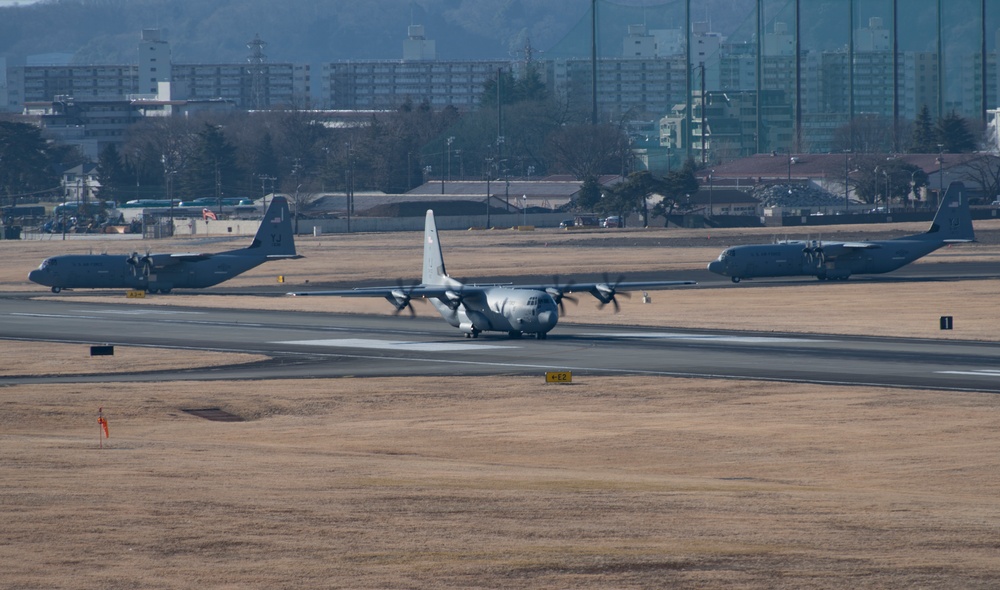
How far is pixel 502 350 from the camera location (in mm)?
60156

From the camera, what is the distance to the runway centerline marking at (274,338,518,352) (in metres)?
61.2

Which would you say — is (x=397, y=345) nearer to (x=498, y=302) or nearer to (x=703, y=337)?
(x=498, y=302)

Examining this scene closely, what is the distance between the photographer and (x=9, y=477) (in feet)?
85.1

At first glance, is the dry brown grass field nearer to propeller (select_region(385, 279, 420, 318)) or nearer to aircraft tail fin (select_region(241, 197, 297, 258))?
propeller (select_region(385, 279, 420, 318))

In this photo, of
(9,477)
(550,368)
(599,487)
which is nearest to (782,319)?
(550,368)

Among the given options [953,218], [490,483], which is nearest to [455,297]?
[490,483]

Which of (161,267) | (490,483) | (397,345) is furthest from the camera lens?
(161,267)

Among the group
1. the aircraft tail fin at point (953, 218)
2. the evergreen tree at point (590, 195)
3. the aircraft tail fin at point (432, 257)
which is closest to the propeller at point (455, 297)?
the aircraft tail fin at point (432, 257)

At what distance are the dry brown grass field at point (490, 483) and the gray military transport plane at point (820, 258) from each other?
167 feet

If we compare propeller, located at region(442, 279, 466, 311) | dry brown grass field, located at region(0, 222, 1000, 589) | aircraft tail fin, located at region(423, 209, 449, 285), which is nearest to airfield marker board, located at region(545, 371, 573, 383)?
dry brown grass field, located at region(0, 222, 1000, 589)

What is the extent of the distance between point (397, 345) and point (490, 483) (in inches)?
1421

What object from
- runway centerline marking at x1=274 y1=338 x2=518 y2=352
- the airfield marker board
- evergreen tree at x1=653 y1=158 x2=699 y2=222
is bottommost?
the airfield marker board

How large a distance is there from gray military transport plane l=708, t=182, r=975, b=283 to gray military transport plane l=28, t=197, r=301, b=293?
1313 inches

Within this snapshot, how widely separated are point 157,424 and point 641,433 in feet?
48.7
